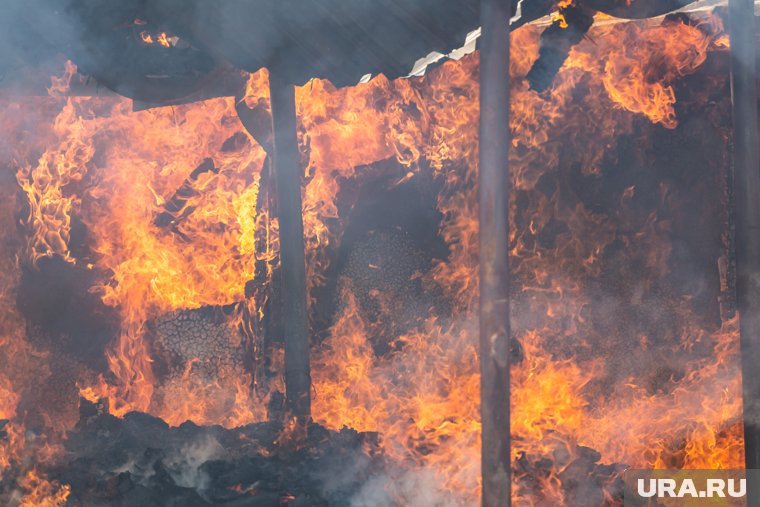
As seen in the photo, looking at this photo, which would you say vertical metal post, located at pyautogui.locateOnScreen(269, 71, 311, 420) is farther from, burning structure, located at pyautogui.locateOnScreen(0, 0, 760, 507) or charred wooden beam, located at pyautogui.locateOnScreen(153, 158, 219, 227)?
charred wooden beam, located at pyautogui.locateOnScreen(153, 158, 219, 227)

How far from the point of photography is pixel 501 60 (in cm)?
432

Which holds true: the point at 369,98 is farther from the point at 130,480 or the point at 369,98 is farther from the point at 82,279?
the point at 130,480

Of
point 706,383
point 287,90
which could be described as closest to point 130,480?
point 287,90

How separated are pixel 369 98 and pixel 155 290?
12.0ft

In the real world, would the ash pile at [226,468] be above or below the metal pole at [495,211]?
below

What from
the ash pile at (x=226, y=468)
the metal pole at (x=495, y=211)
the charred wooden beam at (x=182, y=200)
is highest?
the charred wooden beam at (x=182, y=200)

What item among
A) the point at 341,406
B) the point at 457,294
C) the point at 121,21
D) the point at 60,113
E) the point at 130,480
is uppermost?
the point at 60,113

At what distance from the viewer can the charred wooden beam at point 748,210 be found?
4.61 meters

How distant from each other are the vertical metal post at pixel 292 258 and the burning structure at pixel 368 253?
0.08ft

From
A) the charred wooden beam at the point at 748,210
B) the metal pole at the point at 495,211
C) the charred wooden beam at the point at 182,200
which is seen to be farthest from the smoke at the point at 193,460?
the charred wooden beam at the point at 748,210

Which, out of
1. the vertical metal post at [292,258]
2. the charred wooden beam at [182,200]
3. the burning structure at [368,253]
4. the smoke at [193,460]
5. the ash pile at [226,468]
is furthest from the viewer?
the charred wooden beam at [182,200]

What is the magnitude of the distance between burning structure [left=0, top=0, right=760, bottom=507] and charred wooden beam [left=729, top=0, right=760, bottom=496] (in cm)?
2

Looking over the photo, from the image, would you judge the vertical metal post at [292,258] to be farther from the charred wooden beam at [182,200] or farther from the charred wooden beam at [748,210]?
the charred wooden beam at [748,210]

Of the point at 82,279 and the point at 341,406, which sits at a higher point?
the point at 82,279
